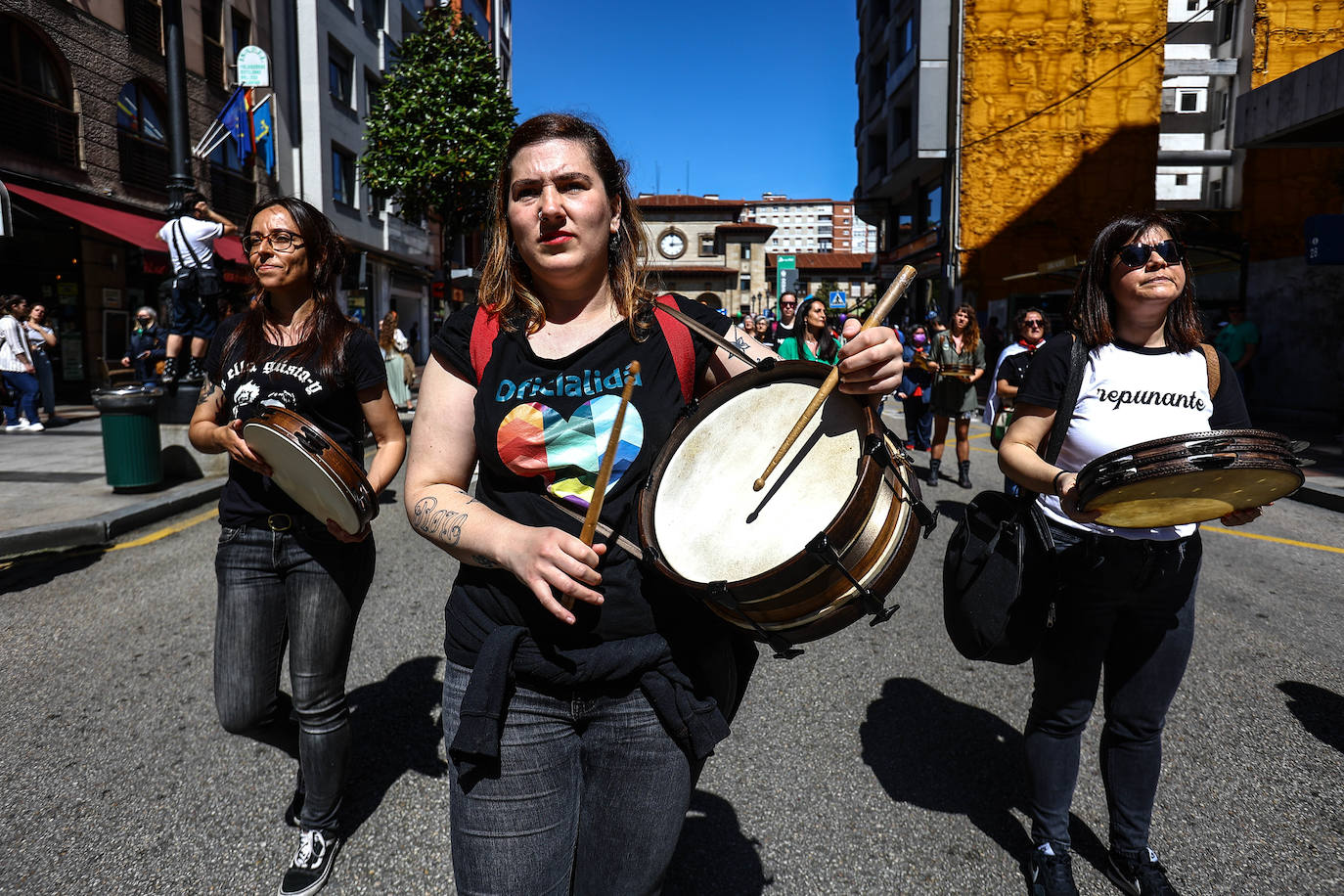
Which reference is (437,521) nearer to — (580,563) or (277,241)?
(580,563)

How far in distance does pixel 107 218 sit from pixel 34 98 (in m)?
2.09

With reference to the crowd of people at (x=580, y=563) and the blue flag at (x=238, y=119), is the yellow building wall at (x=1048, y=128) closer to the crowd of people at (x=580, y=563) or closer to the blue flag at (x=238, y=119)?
the blue flag at (x=238, y=119)

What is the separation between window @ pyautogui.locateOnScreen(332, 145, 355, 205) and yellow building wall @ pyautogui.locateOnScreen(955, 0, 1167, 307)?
19.2 meters

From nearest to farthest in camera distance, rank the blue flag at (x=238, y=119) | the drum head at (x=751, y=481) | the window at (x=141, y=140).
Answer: the drum head at (x=751, y=481)
the window at (x=141, y=140)
the blue flag at (x=238, y=119)

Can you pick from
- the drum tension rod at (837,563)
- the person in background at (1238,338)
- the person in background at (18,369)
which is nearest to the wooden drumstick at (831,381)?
the drum tension rod at (837,563)

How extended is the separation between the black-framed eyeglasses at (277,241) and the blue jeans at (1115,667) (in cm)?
260

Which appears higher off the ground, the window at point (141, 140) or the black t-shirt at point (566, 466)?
the window at point (141, 140)

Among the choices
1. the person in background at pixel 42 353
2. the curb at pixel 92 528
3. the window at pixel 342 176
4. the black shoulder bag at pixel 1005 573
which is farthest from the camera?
the window at pixel 342 176

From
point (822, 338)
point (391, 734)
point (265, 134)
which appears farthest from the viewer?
point (265, 134)

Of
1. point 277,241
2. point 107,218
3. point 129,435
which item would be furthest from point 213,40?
point 277,241

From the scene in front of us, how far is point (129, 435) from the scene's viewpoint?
7.14m

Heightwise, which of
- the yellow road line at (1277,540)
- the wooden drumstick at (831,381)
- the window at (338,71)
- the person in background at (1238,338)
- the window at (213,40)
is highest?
the window at (338,71)

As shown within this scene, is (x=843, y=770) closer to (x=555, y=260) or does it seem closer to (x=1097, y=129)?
(x=555, y=260)

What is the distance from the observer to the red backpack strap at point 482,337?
63.4 inches
